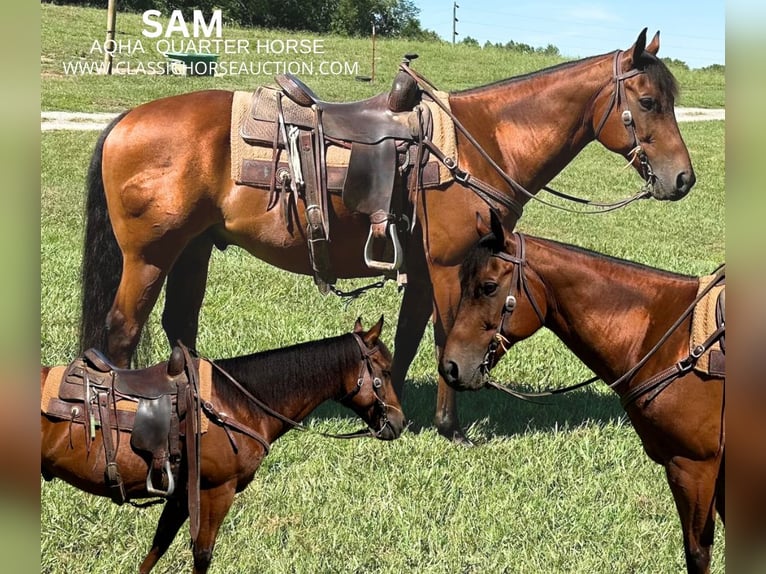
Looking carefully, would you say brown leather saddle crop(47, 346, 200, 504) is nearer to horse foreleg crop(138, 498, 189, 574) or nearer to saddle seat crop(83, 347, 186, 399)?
saddle seat crop(83, 347, 186, 399)

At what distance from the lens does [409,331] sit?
15.7ft

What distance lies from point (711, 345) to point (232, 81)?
8.73 metres

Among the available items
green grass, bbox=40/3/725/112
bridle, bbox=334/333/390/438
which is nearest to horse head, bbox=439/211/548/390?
bridle, bbox=334/333/390/438

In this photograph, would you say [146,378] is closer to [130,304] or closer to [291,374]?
[291,374]

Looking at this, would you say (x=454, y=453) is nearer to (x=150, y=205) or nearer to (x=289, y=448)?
(x=289, y=448)

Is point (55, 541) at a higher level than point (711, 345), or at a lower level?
lower

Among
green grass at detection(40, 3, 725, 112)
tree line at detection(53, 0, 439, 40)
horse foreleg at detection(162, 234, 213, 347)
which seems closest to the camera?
horse foreleg at detection(162, 234, 213, 347)

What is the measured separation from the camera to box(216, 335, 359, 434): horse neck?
3127mm

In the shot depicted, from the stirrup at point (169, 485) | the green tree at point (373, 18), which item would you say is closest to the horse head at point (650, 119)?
the green tree at point (373, 18)

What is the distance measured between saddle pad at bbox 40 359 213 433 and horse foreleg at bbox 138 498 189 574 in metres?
0.37

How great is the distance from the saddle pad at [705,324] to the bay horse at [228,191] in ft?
4.88

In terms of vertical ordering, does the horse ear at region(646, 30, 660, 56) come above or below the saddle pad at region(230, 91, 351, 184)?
above
